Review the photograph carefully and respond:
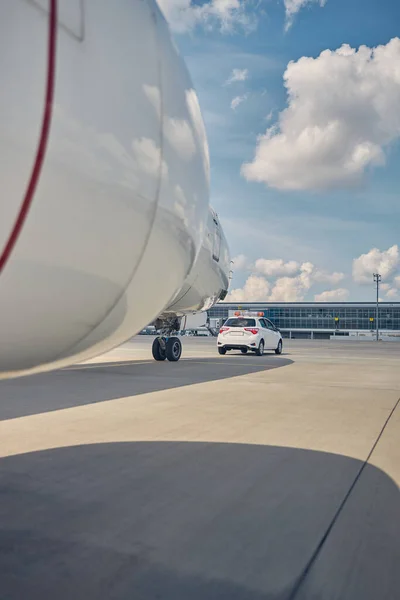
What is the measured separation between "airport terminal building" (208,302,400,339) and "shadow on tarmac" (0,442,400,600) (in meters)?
96.2

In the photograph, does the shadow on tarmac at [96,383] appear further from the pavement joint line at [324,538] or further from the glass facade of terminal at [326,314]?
the glass facade of terminal at [326,314]

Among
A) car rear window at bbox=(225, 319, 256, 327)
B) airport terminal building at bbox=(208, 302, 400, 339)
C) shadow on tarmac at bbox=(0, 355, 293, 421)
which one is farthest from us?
airport terminal building at bbox=(208, 302, 400, 339)

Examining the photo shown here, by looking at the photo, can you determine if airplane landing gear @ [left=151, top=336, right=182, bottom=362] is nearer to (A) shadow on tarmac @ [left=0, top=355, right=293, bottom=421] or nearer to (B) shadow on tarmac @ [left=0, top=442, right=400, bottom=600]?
(A) shadow on tarmac @ [left=0, top=355, right=293, bottom=421]

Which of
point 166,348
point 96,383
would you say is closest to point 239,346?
point 166,348

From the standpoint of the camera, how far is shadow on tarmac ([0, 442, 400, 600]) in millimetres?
2512

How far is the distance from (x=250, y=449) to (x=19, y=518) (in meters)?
2.34

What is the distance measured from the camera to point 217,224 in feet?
38.6

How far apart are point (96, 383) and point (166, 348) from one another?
592 centimetres

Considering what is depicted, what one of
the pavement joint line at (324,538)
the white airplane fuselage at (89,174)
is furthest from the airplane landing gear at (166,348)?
the white airplane fuselage at (89,174)

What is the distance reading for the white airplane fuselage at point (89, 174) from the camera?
5.53ft

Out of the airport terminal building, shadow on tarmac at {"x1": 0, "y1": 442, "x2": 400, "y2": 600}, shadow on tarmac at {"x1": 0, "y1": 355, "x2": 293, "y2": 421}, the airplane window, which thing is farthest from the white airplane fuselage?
the airport terminal building

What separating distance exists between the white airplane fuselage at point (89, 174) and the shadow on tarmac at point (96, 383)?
473 centimetres

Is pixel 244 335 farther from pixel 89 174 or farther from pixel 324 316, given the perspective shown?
pixel 324 316

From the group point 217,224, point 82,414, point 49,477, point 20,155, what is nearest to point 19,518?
point 49,477
